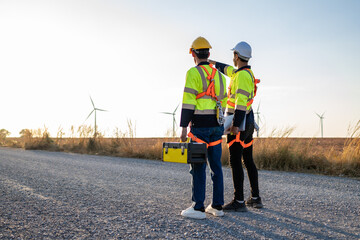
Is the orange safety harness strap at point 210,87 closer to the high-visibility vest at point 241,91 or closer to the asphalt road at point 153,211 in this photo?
the high-visibility vest at point 241,91

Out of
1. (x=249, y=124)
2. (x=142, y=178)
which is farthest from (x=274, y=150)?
(x=249, y=124)

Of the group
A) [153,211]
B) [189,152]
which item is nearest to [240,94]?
[189,152]

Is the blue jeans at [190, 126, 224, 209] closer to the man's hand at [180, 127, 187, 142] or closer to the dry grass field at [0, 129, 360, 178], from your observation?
the man's hand at [180, 127, 187, 142]

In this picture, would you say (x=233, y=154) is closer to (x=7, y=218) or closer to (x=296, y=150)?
(x=7, y=218)

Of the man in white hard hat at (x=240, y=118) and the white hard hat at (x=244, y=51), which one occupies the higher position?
the white hard hat at (x=244, y=51)

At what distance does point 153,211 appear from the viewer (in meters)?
4.36

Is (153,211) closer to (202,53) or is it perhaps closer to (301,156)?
(202,53)

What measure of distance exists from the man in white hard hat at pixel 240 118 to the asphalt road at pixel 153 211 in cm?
31

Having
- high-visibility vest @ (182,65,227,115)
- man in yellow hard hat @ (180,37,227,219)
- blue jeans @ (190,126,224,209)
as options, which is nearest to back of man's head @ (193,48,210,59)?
man in yellow hard hat @ (180,37,227,219)

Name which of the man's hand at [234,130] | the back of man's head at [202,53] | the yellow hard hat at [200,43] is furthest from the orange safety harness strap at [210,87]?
the man's hand at [234,130]

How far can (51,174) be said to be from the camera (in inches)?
312

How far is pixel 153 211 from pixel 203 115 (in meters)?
1.46

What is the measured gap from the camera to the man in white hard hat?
170 inches

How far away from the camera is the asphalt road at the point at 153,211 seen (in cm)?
353
